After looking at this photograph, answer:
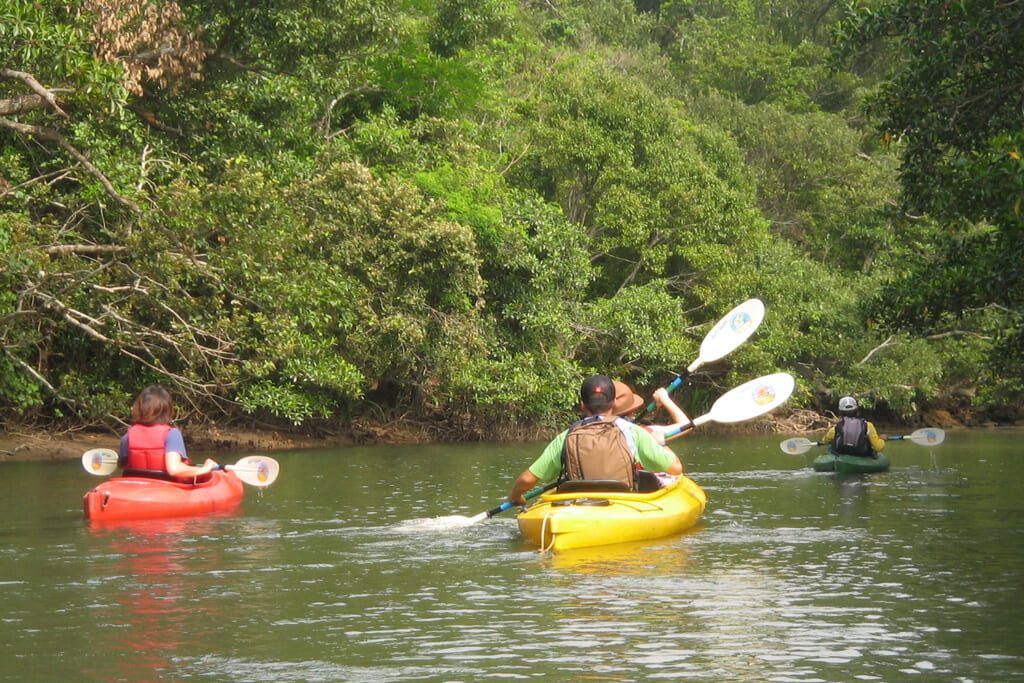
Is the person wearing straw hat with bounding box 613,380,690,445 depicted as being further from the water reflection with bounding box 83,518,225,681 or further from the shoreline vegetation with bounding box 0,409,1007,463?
the shoreline vegetation with bounding box 0,409,1007,463

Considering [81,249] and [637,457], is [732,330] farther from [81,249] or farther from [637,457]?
[81,249]

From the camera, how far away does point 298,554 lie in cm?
864

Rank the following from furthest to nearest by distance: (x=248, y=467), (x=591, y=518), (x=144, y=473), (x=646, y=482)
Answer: (x=248, y=467), (x=144, y=473), (x=646, y=482), (x=591, y=518)

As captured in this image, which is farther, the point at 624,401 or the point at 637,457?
the point at 624,401

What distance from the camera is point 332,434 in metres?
21.7

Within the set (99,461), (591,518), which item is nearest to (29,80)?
(99,461)

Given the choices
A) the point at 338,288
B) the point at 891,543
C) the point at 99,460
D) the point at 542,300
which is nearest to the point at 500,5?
the point at 542,300

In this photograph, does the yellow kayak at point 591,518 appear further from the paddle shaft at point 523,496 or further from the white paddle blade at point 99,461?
the white paddle blade at point 99,461

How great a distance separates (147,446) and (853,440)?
26.5ft

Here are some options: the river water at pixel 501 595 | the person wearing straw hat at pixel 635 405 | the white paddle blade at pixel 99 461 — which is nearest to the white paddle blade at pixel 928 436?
the river water at pixel 501 595

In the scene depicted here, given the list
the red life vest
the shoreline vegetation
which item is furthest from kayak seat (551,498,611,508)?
the shoreline vegetation

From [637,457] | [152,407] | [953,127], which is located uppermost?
[953,127]

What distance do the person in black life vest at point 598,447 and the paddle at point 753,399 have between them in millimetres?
1714

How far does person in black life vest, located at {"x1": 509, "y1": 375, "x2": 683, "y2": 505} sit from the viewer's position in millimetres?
8352
